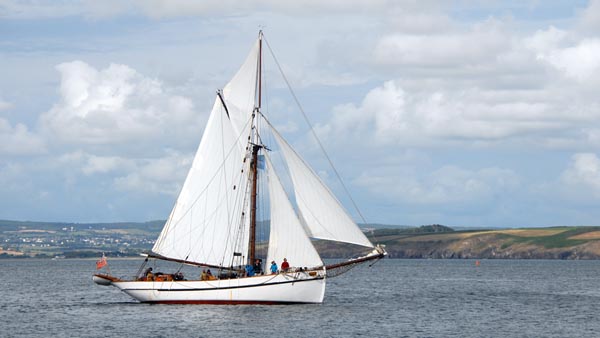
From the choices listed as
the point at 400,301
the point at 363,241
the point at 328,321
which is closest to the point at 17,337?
→ the point at 328,321

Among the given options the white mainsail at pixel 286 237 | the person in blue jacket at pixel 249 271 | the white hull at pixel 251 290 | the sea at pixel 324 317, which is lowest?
the sea at pixel 324 317

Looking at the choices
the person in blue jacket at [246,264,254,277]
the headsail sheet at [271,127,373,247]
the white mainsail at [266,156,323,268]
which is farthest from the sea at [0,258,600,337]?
the headsail sheet at [271,127,373,247]

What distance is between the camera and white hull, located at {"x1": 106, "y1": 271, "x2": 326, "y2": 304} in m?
72.4

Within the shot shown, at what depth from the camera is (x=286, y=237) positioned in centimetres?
7356

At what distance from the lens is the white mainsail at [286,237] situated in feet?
240

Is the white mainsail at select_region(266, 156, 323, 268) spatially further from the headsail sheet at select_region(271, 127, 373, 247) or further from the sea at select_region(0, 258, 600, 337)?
the sea at select_region(0, 258, 600, 337)

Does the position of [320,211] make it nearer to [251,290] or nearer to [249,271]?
[249,271]

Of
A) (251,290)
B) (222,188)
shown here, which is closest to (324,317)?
(251,290)

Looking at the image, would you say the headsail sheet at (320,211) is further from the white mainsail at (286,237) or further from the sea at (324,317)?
the sea at (324,317)

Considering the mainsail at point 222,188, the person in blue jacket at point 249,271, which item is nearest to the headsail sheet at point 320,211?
the mainsail at point 222,188

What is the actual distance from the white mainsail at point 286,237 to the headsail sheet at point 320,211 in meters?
1.41

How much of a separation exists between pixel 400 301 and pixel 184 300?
81.3 ft

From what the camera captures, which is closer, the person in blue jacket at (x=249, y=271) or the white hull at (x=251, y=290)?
the white hull at (x=251, y=290)

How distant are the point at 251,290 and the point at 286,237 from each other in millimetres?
4903
